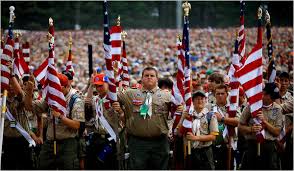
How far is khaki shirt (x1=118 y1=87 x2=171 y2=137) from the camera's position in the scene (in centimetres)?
1007

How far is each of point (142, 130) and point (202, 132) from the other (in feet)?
2.91

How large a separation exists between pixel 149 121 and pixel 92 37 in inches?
1710

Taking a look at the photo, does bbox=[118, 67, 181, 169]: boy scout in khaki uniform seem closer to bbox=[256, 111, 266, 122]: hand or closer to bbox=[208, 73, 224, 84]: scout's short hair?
bbox=[208, 73, 224, 84]: scout's short hair

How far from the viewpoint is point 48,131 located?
35.1 feet

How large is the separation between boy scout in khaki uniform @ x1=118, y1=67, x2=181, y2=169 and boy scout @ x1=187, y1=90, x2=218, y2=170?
44 cm

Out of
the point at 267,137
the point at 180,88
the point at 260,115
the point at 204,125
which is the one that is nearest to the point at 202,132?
the point at 204,125

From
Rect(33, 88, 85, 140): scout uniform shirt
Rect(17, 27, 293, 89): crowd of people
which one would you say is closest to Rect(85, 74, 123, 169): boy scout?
Rect(33, 88, 85, 140): scout uniform shirt

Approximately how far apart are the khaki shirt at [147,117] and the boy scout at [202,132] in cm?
44

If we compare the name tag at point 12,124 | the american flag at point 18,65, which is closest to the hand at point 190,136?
the name tag at point 12,124

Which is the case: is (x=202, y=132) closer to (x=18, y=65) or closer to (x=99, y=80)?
(x=99, y=80)

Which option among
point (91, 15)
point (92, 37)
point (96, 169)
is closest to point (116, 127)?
point (96, 169)

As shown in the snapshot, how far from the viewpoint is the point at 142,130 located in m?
10.1

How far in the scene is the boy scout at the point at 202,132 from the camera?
10266 millimetres

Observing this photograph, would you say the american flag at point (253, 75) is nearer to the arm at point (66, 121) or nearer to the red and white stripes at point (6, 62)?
the arm at point (66, 121)
